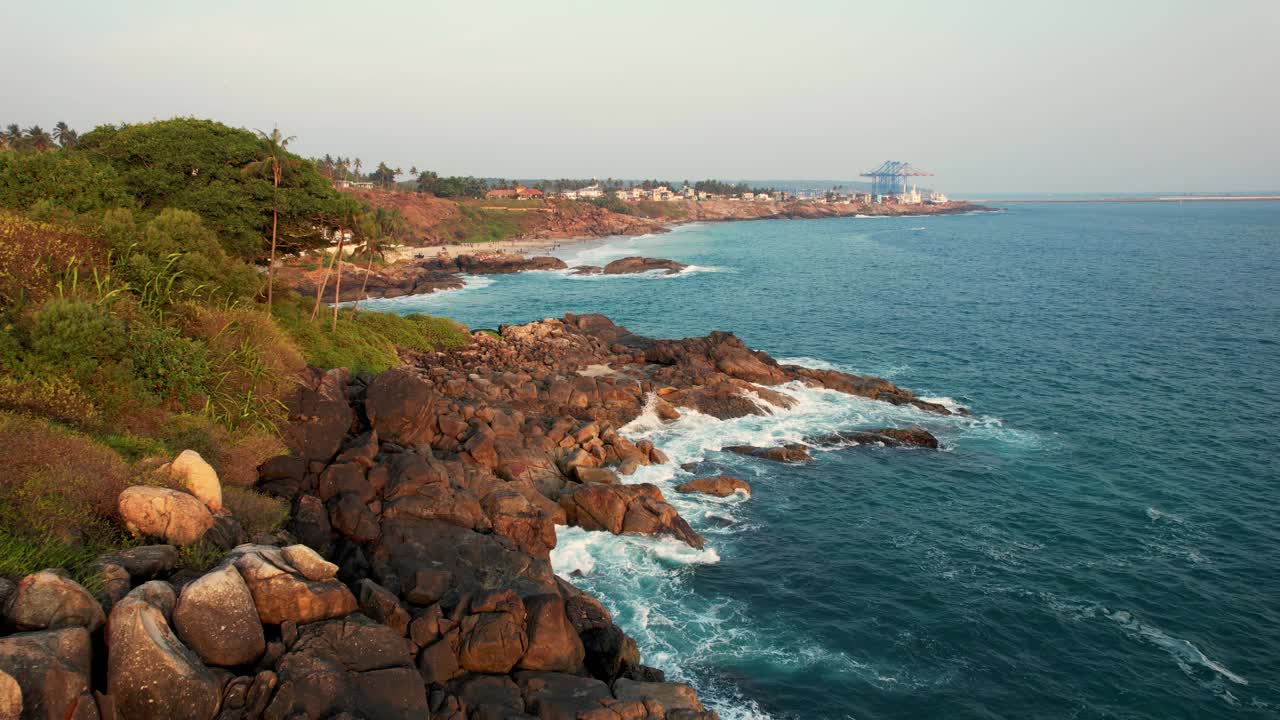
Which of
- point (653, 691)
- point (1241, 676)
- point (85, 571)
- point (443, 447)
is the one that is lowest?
point (1241, 676)

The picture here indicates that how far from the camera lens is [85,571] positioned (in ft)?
44.9

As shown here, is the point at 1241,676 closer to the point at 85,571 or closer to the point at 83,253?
the point at 85,571

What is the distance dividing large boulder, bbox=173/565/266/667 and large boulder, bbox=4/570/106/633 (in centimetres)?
130

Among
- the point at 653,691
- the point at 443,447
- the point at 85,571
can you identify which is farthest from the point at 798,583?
the point at 85,571

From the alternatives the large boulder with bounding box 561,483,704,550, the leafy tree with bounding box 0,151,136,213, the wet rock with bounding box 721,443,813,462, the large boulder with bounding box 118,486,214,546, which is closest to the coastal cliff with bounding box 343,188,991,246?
the leafy tree with bounding box 0,151,136,213

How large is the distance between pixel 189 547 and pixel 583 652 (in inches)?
350

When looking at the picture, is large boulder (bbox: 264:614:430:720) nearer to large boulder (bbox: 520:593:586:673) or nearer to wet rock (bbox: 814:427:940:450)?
large boulder (bbox: 520:593:586:673)

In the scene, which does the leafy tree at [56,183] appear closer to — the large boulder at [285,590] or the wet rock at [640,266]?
the large boulder at [285,590]

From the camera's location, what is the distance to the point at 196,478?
1786cm

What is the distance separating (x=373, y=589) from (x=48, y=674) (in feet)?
20.0

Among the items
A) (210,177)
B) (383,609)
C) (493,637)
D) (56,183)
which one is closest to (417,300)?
(210,177)

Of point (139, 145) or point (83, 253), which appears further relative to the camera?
point (139, 145)

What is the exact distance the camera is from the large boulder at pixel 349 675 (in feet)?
42.7

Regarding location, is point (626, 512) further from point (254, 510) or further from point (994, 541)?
point (994, 541)
